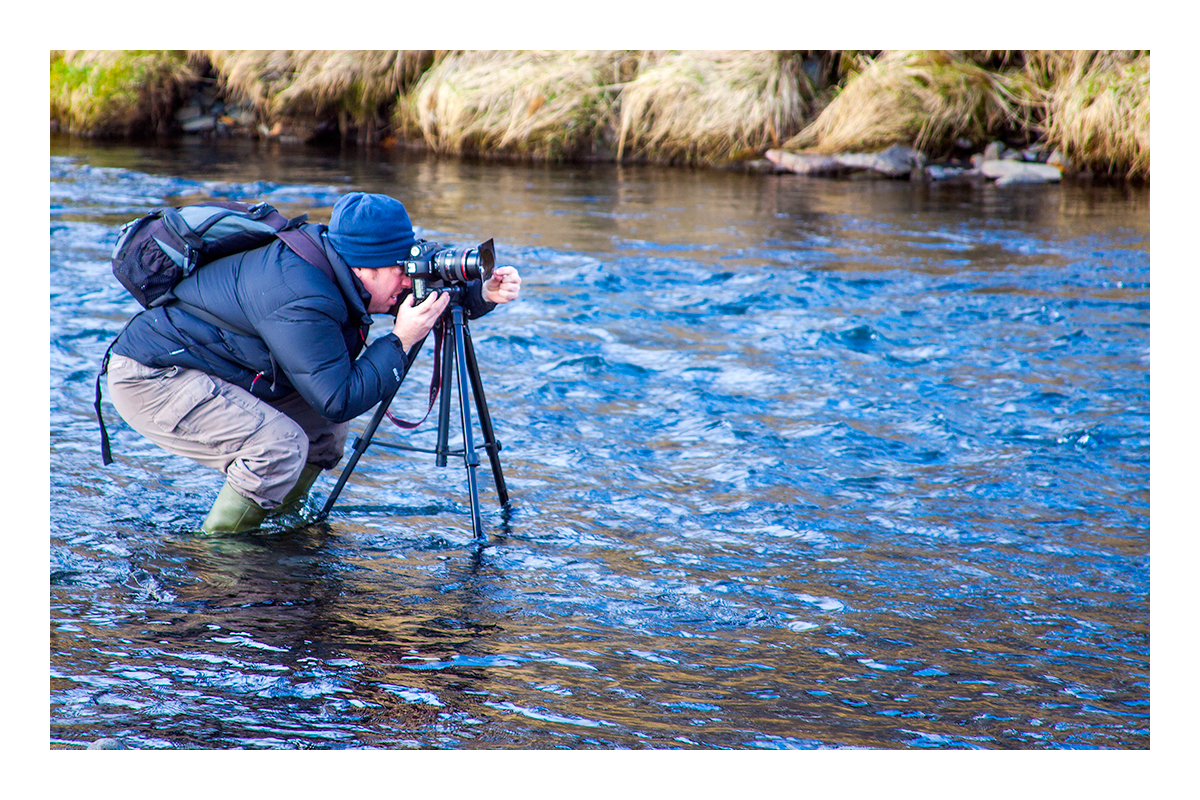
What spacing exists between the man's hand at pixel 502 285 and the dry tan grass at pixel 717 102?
9803mm

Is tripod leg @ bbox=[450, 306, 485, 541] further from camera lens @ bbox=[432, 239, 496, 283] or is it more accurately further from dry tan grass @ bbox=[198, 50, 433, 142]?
dry tan grass @ bbox=[198, 50, 433, 142]

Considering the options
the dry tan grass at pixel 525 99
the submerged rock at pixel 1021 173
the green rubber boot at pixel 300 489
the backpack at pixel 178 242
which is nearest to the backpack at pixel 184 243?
the backpack at pixel 178 242

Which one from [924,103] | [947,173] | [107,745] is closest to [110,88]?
[924,103]

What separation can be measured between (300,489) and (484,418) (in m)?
0.73

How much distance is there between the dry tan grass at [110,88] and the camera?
14391 mm

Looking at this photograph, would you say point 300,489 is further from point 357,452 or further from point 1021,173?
point 1021,173

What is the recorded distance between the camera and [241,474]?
3311mm

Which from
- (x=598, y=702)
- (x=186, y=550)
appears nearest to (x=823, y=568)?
(x=598, y=702)

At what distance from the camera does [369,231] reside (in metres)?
3.00

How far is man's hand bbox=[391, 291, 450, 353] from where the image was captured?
10.2 ft

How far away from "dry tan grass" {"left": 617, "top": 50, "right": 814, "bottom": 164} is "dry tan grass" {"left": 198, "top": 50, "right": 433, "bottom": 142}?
3219 millimetres

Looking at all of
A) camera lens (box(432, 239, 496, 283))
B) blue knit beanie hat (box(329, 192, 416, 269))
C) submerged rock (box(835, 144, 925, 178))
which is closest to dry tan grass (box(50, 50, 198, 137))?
submerged rock (box(835, 144, 925, 178))
